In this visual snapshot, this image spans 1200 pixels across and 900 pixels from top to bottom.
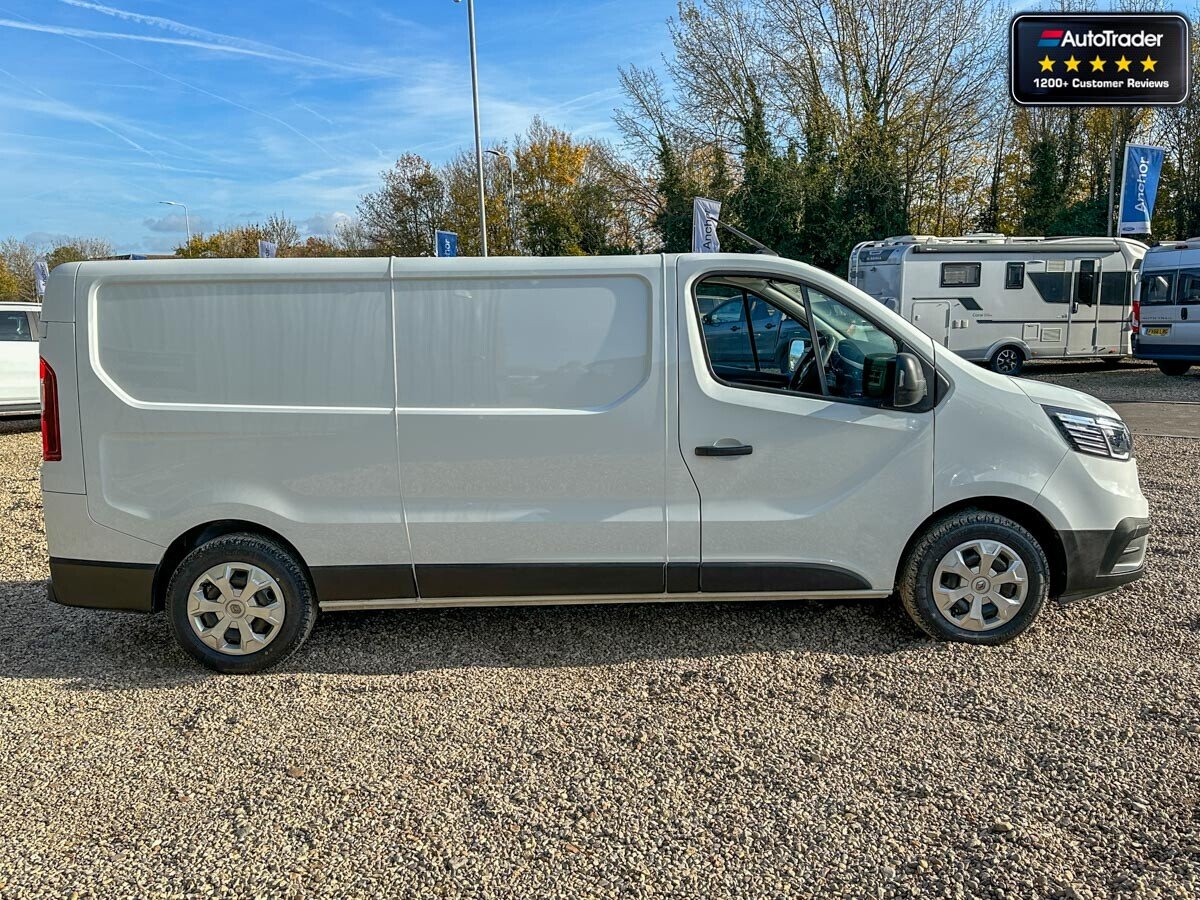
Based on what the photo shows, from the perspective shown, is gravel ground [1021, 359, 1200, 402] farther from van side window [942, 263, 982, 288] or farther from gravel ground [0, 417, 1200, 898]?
gravel ground [0, 417, 1200, 898]

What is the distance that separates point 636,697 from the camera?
3.81 metres

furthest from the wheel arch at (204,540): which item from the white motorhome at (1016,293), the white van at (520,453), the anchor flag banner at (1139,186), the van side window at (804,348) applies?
the anchor flag banner at (1139,186)

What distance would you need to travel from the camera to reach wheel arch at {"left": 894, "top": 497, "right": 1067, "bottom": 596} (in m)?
4.18

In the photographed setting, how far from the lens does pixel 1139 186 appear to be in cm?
1988

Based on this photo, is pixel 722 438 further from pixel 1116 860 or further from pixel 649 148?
pixel 649 148

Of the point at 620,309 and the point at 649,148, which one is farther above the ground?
the point at 649,148

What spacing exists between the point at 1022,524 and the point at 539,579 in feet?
7.67

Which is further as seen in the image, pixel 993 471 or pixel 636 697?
pixel 993 471

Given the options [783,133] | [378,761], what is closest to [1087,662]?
[378,761]

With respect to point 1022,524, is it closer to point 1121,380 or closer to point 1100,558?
point 1100,558

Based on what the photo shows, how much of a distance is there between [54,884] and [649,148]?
32544mm

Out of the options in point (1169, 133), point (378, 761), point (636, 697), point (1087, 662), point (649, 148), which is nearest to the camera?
point (378, 761)

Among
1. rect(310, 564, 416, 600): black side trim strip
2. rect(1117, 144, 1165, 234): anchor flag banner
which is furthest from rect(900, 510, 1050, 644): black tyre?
rect(1117, 144, 1165, 234): anchor flag banner

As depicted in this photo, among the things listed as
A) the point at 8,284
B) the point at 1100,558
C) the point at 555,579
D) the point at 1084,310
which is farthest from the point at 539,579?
the point at 8,284
